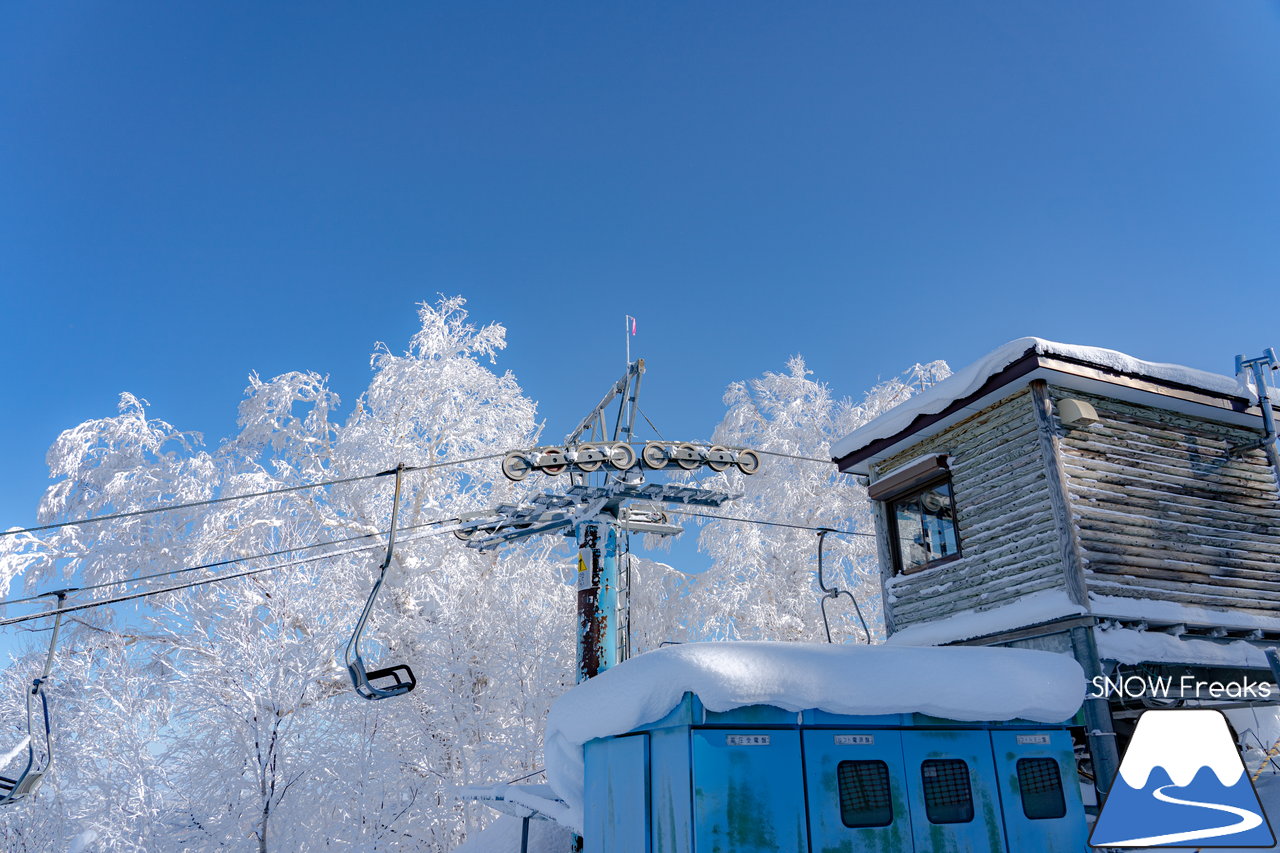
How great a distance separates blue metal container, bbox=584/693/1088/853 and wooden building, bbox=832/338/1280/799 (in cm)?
148

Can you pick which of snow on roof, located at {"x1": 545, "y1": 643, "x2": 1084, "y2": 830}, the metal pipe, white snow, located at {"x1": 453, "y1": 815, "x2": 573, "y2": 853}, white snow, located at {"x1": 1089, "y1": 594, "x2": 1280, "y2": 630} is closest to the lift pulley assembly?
white snow, located at {"x1": 453, "y1": 815, "x2": 573, "y2": 853}

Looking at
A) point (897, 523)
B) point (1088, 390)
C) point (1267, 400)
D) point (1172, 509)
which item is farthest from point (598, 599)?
point (1267, 400)

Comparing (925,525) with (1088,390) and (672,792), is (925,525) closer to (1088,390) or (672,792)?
(1088,390)

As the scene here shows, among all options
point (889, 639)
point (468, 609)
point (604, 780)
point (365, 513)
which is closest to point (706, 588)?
point (468, 609)

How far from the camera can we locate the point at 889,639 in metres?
12.6

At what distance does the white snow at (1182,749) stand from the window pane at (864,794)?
3.96 metres

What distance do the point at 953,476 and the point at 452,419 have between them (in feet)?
49.5

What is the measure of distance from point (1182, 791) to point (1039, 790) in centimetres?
506

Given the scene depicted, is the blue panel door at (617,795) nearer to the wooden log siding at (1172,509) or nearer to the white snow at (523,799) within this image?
the white snow at (523,799)

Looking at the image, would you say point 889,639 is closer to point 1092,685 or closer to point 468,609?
point 1092,685

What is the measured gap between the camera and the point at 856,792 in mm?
7719

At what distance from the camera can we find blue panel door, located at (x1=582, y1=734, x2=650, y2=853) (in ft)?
25.3

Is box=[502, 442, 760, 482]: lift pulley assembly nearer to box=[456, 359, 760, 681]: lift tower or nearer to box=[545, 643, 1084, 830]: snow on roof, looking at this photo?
box=[456, 359, 760, 681]: lift tower

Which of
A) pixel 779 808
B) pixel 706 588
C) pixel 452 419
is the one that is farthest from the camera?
pixel 706 588
